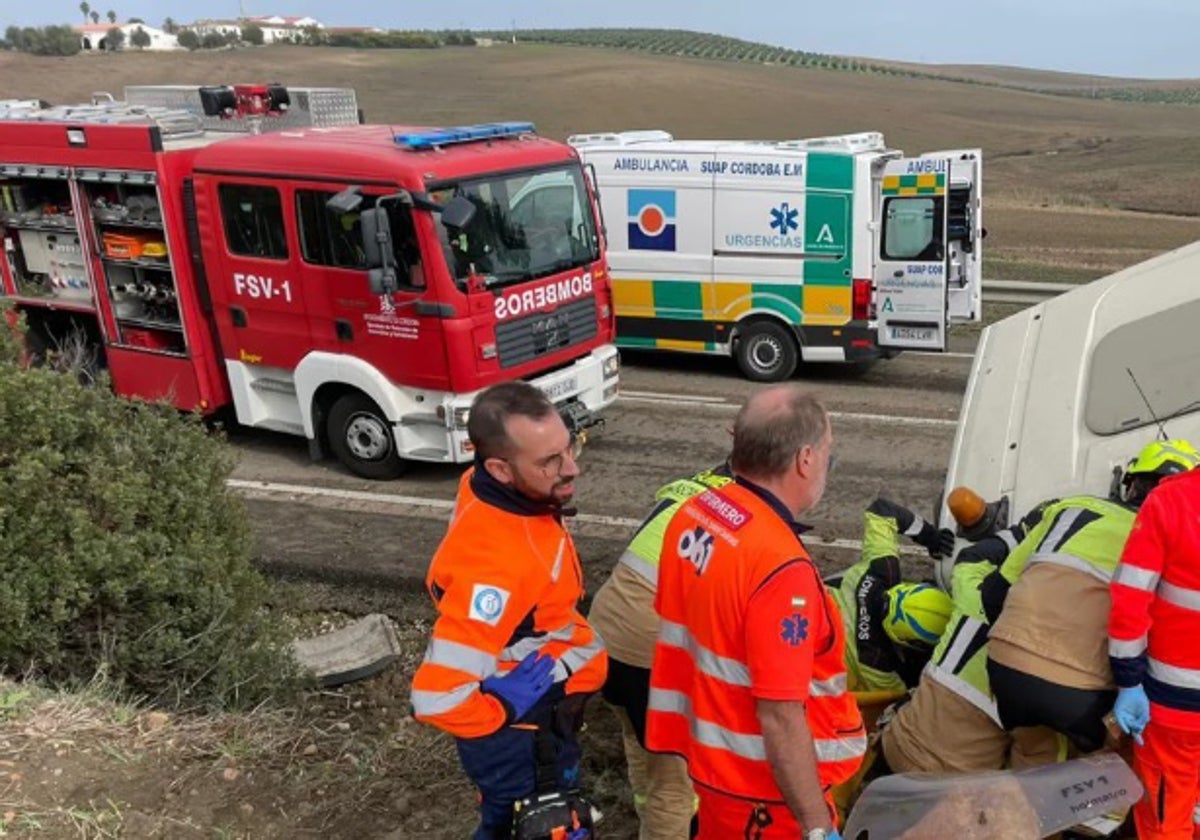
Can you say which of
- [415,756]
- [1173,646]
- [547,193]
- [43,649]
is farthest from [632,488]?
[1173,646]

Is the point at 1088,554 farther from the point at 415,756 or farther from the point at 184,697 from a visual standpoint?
the point at 184,697

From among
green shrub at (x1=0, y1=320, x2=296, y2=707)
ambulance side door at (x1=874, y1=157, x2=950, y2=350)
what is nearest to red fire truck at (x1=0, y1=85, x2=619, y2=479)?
green shrub at (x1=0, y1=320, x2=296, y2=707)

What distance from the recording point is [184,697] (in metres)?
4.18

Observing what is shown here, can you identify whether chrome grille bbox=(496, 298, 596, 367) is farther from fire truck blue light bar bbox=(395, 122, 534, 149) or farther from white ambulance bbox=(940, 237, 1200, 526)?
white ambulance bbox=(940, 237, 1200, 526)

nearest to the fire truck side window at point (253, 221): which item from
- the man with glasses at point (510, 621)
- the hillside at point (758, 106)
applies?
the man with glasses at point (510, 621)

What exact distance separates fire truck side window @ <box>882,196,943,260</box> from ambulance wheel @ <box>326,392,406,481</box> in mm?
5618

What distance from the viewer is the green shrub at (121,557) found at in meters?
3.84

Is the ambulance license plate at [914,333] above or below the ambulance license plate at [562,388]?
below

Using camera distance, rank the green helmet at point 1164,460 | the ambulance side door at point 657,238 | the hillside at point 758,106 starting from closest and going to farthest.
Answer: the green helmet at point 1164,460
the ambulance side door at point 657,238
the hillside at point 758,106

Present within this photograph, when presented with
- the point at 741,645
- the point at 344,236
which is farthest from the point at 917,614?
the point at 344,236

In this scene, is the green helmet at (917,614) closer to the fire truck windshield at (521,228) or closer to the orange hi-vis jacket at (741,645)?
the orange hi-vis jacket at (741,645)

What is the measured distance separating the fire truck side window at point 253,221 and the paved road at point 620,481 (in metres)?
1.64

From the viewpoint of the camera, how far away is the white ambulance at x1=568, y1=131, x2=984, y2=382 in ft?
34.5

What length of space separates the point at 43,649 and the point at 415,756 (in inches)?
57.0
